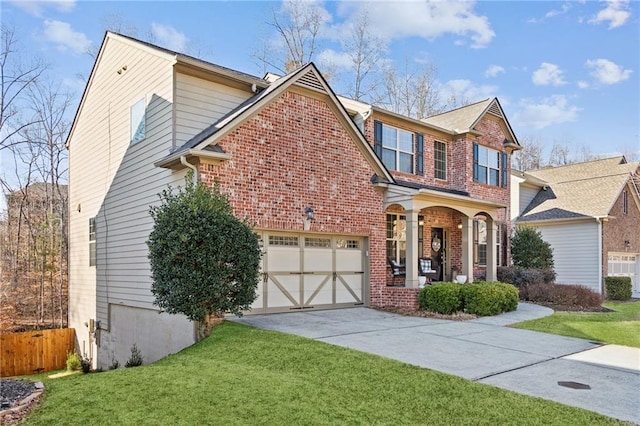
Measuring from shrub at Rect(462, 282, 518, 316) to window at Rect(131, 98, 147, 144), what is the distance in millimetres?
9616

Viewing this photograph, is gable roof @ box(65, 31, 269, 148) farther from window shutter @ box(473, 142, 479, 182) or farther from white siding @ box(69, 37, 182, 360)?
window shutter @ box(473, 142, 479, 182)

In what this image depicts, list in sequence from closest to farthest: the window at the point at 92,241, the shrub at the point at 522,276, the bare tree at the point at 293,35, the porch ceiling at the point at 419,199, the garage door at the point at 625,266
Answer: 1. the porch ceiling at the point at 419,199
2. the window at the point at 92,241
3. the shrub at the point at 522,276
4. the garage door at the point at 625,266
5. the bare tree at the point at 293,35

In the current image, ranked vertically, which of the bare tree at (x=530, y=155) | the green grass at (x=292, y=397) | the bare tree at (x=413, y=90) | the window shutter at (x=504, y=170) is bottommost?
the green grass at (x=292, y=397)

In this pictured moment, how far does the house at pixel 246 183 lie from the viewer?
410 inches

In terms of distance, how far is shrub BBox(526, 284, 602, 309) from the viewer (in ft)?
49.9

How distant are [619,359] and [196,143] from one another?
8536 millimetres

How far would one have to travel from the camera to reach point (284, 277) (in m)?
11.0

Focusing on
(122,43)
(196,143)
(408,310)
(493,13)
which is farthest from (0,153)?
(493,13)

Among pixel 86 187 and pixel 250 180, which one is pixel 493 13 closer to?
pixel 250 180

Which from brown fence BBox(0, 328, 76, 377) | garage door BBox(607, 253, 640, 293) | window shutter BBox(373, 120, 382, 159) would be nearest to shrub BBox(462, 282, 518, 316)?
window shutter BBox(373, 120, 382, 159)

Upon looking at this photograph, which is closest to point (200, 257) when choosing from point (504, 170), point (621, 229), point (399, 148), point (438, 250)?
point (399, 148)

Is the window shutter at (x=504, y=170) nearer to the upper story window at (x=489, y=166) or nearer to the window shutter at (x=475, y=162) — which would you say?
the upper story window at (x=489, y=166)

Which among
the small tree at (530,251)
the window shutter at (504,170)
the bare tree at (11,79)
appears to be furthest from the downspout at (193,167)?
the small tree at (530,251)

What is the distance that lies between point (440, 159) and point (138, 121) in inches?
447
